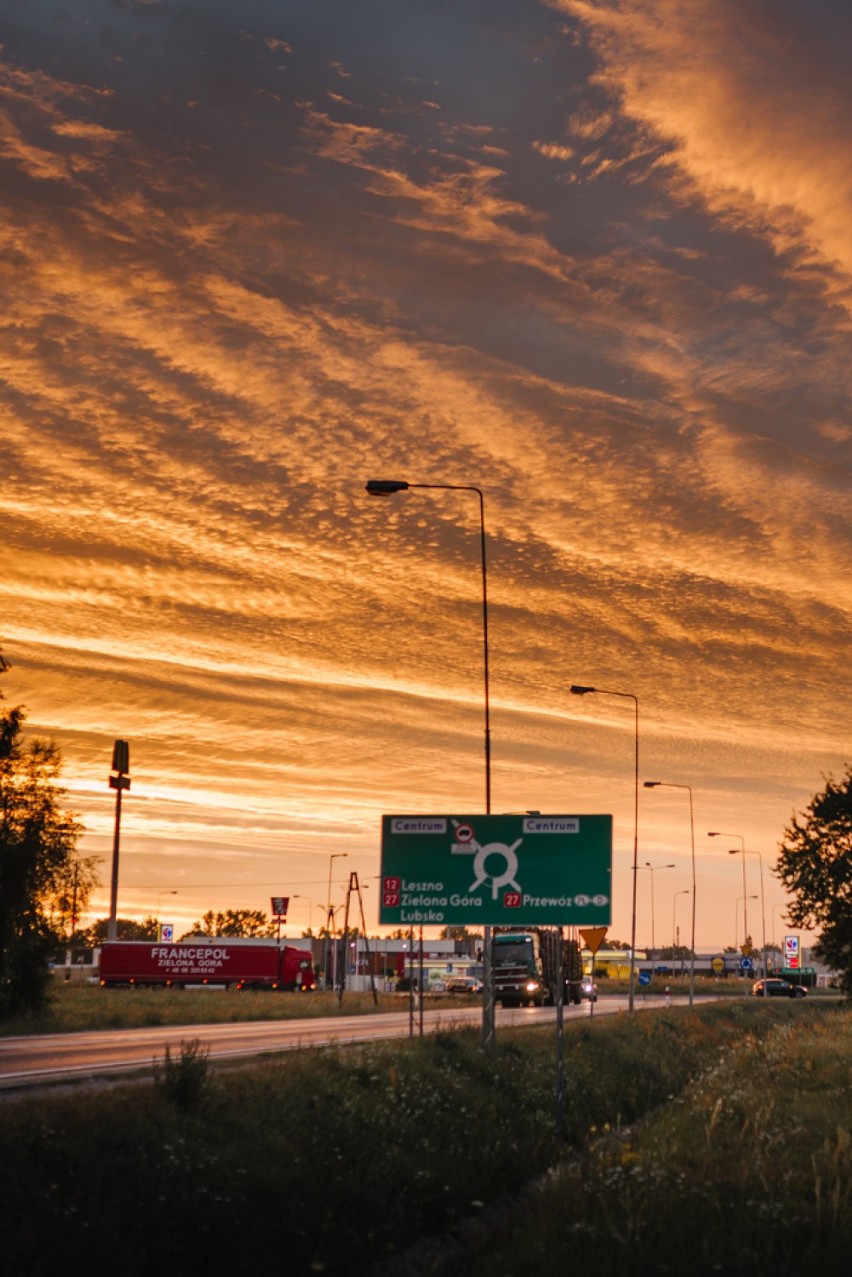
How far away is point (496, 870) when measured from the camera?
1230 inches

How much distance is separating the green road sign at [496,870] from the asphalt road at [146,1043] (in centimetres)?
376

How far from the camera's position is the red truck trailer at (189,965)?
9525cm

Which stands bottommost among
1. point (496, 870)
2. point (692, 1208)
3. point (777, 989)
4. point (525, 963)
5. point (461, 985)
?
point (777, 989)

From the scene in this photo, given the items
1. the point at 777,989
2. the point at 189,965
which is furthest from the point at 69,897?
the point at 777,989

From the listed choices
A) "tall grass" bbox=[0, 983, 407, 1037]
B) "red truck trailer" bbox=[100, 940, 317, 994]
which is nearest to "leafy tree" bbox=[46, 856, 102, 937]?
"tall grass" bbox=[0, 983, 407, 1037]

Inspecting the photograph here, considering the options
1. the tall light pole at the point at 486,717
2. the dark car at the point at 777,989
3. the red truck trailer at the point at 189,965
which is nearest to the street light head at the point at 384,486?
the tall light pole at the point at 486,717

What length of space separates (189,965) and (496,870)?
68.1 meters

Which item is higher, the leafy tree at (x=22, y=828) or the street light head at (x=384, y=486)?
the street light head at (x=384, y=486)

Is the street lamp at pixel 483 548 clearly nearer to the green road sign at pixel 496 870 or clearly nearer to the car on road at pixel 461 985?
the green road sign at pixel 496 870

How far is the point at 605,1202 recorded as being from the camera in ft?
60.5

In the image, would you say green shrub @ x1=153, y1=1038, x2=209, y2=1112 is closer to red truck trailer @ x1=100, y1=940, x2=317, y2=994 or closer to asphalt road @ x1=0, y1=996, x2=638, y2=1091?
asphalt road @ x1=0, y1=996, x2=638, y2=1091

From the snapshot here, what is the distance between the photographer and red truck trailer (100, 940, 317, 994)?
95.2 meters

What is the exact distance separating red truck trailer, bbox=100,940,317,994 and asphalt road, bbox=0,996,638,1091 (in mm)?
42632

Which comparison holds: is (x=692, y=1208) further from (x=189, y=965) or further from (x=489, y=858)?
(x=189, y=965)
